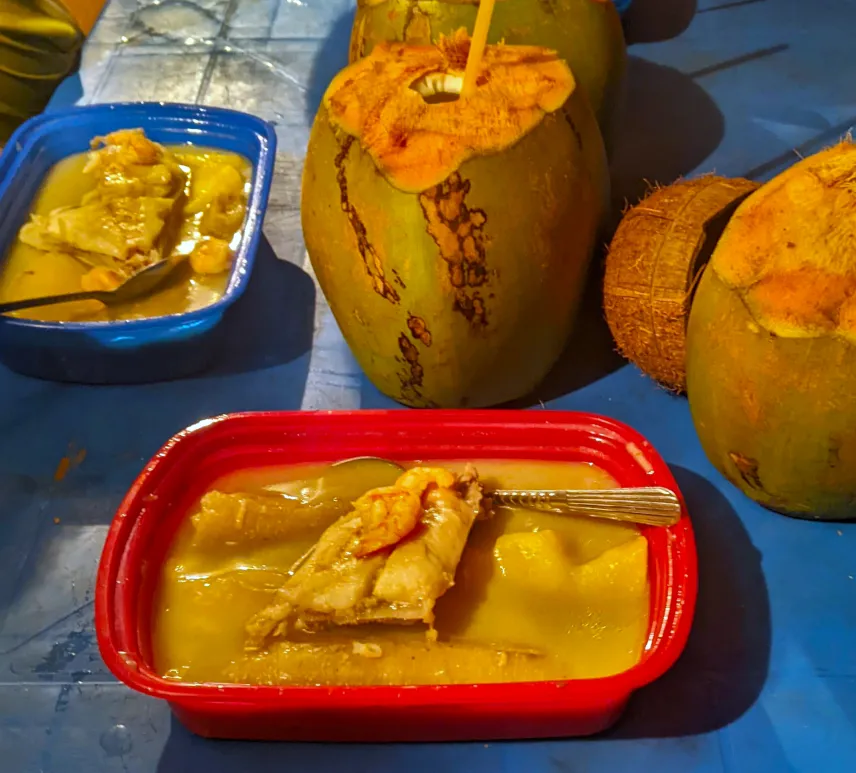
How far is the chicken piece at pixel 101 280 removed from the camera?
3.29 ft

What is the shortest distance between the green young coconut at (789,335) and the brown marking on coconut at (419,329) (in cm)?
27

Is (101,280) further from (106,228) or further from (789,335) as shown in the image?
(789,335)

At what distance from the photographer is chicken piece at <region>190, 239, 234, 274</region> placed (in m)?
1.04

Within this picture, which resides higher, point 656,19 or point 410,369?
point 656,19

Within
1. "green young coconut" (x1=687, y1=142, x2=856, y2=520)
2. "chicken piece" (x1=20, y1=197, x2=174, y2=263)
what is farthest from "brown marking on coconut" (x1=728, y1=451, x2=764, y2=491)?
"chicken piece" (x1=20, y1=197, x2=174, y2=263)

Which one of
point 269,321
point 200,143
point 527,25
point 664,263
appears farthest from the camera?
point 200,143

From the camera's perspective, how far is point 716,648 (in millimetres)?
758

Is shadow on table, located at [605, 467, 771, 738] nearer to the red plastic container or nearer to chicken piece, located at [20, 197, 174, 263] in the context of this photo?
the red plastic container

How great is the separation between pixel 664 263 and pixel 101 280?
0.69 meters

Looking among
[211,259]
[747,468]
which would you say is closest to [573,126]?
[747,468]

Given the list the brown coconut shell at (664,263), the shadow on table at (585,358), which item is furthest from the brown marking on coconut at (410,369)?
the brown coconut shell at (664,263)

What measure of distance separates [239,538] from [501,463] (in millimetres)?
280

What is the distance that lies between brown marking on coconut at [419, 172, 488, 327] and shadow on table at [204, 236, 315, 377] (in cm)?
32

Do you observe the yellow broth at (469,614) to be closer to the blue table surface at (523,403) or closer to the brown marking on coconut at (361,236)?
the blue table surface at (523,403)
